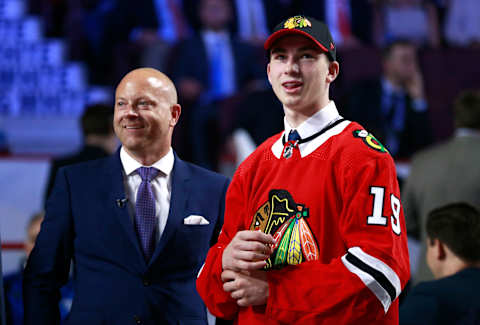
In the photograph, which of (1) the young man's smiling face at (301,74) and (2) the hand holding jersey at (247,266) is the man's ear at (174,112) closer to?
(1) the young man's smiling face at (301,74)

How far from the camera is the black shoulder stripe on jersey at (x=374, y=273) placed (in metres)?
1.30

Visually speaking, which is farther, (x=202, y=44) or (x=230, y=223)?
(x=202, y=44)

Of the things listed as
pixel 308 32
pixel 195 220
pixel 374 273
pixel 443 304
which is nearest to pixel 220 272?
pixel 195 220

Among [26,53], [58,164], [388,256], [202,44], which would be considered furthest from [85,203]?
Result: [26,53]

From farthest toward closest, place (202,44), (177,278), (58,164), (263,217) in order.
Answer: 1. (202,44)
2. (58,164)
3. (177,278)
4. (263,217)

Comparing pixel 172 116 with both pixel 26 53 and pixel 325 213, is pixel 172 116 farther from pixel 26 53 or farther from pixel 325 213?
pixel 26 53

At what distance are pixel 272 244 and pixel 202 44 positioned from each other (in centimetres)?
359

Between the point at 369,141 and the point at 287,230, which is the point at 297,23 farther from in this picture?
the point at 287,230

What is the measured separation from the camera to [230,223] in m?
1.54

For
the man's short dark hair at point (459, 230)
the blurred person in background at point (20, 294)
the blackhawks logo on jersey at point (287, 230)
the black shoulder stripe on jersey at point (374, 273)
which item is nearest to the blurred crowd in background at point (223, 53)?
the blurred person in background at point (20, 294)

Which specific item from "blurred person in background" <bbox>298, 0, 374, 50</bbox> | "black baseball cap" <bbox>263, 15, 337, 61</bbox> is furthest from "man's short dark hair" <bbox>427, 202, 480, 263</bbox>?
"blurred person in background" <bbox>298, 0, 374, 50</bbox>

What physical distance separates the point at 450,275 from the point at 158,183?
3.48 feet

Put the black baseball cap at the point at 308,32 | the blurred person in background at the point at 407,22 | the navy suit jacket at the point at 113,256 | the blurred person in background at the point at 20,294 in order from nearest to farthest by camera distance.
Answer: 1. the black baseball cap at the point at 308,32
2. the navy suit jacket at the point at 113,256
3. the blurred person in background at the point at 20,294
4. the blurred person in background at the point at 407,22

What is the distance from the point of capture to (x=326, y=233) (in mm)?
1387
